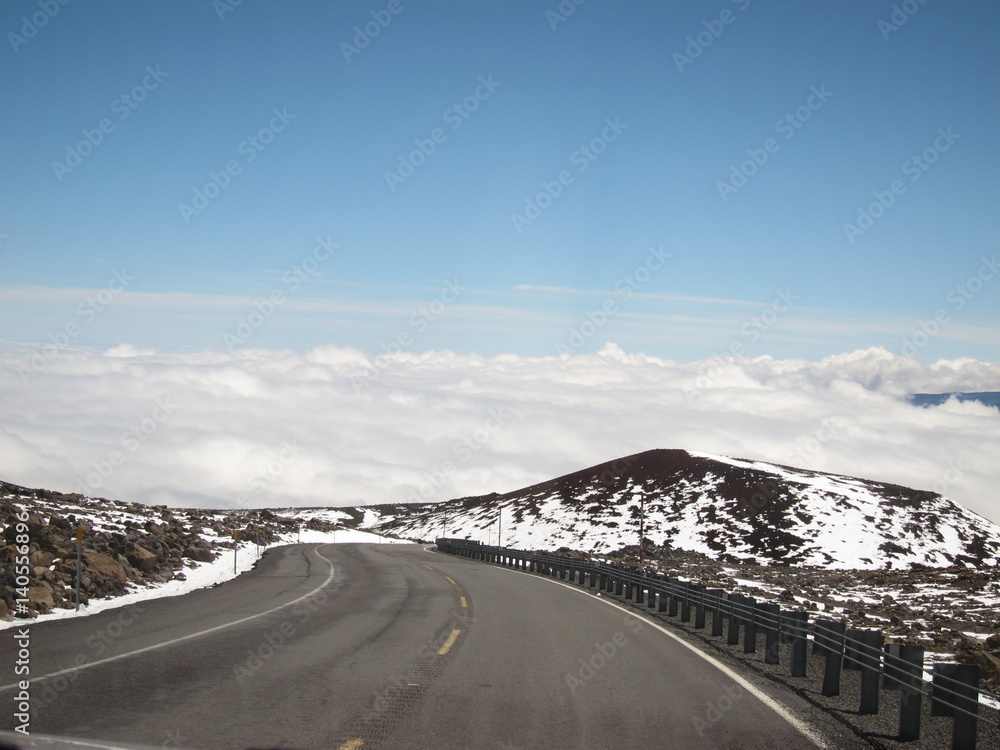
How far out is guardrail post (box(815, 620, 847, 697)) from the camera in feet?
34.0

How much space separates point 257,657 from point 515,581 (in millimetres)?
20885

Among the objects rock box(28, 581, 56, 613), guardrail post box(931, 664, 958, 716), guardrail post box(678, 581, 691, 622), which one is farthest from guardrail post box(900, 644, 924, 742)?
rock box(28, 581, 56, 613)

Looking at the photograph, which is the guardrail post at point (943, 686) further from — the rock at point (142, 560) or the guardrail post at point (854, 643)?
the rock at point (142, 560)

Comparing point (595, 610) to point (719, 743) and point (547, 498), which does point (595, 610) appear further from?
point (547, 498)

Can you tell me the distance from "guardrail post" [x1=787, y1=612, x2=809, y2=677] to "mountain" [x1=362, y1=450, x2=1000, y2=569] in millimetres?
75283

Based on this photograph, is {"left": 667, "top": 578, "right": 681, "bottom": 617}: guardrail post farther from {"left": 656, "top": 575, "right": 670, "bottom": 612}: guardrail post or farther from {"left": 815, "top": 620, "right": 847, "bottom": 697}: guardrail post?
{"left": 815, "top": 620, "right": 847, "bottom": 697}: guardrail post

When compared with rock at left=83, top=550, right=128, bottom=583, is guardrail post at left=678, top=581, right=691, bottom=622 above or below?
above

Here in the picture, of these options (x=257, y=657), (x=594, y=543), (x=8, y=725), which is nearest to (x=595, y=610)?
(x=257, y=657)

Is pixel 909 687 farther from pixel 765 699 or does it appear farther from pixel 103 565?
pixel 103 565

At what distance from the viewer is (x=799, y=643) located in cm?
1177

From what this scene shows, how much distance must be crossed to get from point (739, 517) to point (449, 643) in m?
98.4

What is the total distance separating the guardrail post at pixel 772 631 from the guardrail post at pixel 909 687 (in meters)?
3.79

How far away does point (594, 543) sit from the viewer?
9781cm

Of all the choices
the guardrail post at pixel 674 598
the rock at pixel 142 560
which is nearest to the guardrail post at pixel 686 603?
the guardrail post at pixel 674 598
